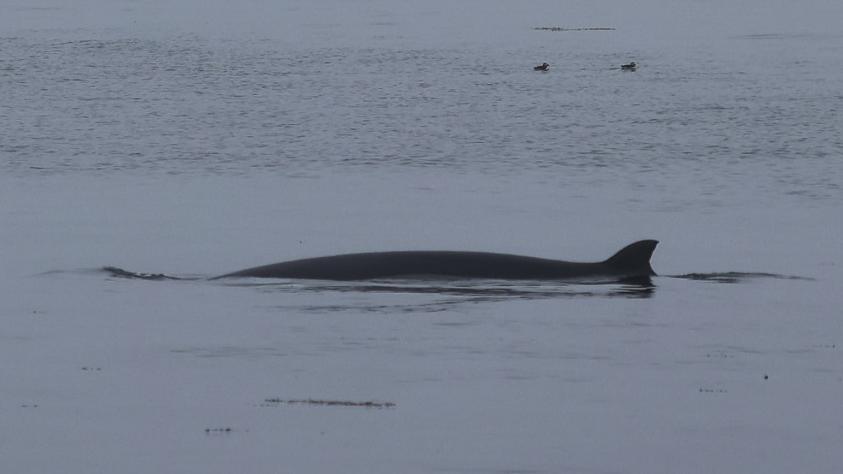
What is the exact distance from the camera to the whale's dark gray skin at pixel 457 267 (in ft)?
57.1

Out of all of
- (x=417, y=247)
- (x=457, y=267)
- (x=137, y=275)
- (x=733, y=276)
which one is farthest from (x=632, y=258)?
(x=137, y=275)

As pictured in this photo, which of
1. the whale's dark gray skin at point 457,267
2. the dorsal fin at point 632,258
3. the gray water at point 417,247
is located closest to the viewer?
the gray water at point 417,247

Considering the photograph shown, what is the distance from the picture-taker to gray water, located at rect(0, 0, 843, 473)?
11.0 m

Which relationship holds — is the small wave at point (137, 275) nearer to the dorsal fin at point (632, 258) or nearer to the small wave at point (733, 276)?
the dorsal fin at point (632, 258)

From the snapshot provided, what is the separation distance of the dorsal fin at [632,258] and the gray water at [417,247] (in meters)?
0.34

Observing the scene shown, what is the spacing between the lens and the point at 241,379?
12.7 metres

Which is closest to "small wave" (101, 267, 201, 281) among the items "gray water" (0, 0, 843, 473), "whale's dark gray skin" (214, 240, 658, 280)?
"gray water" (0, 0, 843, 473)

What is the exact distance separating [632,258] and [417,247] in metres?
3.68

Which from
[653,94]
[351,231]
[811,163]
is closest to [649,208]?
[351,231]

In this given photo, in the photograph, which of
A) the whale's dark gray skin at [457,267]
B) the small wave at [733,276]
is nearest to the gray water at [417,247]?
the small wave at [733,276]

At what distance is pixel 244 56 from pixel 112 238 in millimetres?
36651

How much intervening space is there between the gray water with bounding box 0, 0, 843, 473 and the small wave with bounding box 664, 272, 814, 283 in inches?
4.6

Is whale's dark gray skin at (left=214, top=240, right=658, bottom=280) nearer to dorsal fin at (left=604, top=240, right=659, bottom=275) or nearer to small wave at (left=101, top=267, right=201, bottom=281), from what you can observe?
dorsal fin at (left=604, top=240, right=659, bottom=275)

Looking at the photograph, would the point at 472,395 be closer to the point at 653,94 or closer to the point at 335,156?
the point at 335,156
